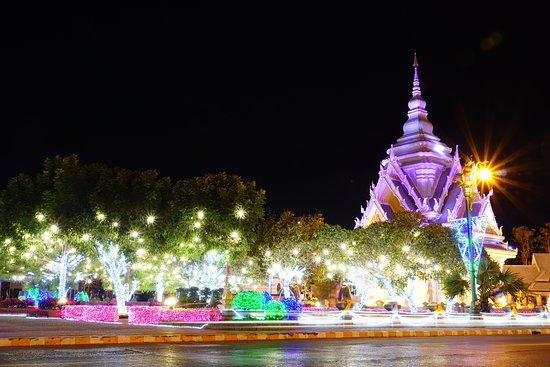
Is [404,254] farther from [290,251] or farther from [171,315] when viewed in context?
[171,315]

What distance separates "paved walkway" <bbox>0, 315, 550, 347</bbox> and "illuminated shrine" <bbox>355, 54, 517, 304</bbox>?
27785 mm

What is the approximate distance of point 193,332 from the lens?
2097 cm

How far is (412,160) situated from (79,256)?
33.1 m

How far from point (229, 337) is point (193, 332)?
180 cm

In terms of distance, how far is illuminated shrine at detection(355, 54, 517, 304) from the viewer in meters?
56.9

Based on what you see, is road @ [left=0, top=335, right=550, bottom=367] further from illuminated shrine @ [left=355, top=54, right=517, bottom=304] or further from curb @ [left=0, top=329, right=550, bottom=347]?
illuminated shrine @ [left=355, top=54, right=517, bottom=304]

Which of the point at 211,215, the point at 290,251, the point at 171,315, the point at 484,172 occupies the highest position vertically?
the point at 484,172

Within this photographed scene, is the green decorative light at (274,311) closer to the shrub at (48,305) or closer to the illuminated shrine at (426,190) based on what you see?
the shrub at (48,305)

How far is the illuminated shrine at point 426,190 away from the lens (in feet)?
187

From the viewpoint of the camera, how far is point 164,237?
37.5 metres

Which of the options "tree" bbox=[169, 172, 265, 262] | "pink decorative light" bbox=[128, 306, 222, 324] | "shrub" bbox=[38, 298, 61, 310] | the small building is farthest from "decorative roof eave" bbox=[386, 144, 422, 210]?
"pink decorative light" bbox=[128, 306, 222, 324]

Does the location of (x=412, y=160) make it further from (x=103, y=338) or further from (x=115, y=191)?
(x=103, y=338)

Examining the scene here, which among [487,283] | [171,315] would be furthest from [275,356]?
[487,283]

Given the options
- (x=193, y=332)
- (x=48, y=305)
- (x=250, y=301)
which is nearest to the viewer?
(x=193, y=332)
